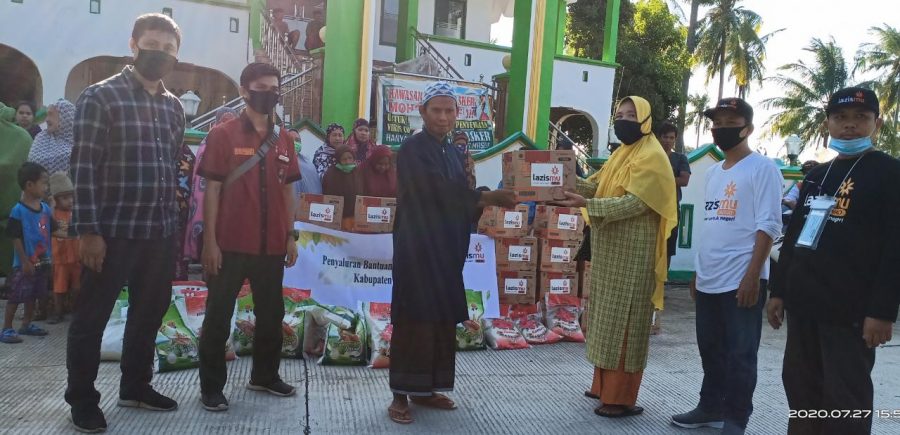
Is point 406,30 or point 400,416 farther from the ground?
point 406,30

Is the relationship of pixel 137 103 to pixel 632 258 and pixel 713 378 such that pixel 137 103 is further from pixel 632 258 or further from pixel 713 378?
pixel 713 378

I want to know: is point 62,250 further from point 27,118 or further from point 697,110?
point 697,110

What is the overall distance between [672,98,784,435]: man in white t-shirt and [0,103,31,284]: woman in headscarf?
6.41m

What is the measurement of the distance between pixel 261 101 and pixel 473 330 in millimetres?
2652

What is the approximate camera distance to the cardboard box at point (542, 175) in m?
4.41

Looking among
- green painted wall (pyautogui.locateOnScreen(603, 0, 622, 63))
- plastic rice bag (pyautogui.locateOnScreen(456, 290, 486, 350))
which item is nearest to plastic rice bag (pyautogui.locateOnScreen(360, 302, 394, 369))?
plastic rice bag (pyautogui.locateOnScreen(456, 290, 486, 350))

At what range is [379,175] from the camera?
21.7 ft

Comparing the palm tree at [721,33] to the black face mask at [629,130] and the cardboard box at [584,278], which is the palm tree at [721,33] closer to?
the cardboard box at [584,278]

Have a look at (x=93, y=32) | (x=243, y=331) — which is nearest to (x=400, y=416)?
(x=243, y=331)

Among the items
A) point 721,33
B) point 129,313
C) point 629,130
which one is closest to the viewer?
point 129,313

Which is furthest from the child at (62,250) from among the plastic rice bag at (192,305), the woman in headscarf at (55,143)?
the plastic rice bag at (192,305)

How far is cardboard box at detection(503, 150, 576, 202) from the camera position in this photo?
4.41 metres

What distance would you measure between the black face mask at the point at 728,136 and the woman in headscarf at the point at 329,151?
165 inches

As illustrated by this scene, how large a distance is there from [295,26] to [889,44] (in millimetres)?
35310
